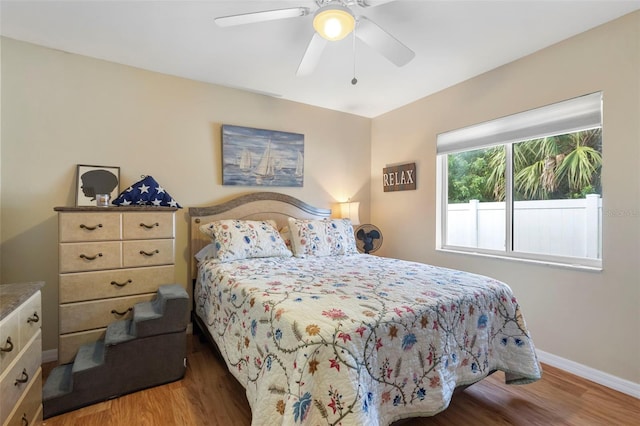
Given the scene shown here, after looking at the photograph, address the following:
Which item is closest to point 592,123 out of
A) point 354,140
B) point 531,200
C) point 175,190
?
point 531,200

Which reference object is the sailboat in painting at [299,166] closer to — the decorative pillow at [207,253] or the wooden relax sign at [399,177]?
the wooden relax sign at [399,177]

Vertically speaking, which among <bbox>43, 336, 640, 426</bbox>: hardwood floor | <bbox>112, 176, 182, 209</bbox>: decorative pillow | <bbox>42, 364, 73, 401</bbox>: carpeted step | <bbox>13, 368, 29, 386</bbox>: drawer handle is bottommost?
<bbox>43, 336, 640, 426</bbox>: hardwood floor

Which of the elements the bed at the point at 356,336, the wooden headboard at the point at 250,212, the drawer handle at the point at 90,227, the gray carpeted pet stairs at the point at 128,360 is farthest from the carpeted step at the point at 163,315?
the wooden headboard at the point at 250,212

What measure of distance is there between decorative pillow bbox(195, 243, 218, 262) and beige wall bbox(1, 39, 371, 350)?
0.74 ft

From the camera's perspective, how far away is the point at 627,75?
1.93 m

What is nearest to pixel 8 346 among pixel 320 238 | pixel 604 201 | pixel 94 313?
pixel 94 313

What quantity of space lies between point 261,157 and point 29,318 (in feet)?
7.31

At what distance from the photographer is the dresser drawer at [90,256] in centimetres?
191

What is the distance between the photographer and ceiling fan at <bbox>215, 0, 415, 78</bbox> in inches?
58.5

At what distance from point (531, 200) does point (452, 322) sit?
1.72 meters

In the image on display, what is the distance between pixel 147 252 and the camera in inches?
85.3

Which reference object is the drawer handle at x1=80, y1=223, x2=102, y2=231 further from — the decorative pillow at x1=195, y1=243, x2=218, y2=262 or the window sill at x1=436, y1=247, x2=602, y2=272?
the window sill at x1=436, y1=247, x2=602, y2=272

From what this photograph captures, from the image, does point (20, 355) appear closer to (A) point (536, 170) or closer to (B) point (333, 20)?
(B) point (333, 20)

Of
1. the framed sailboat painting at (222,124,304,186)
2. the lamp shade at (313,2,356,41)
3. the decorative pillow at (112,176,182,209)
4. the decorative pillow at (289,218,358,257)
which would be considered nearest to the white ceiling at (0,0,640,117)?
the lamp shade at (313,2,356,41)
